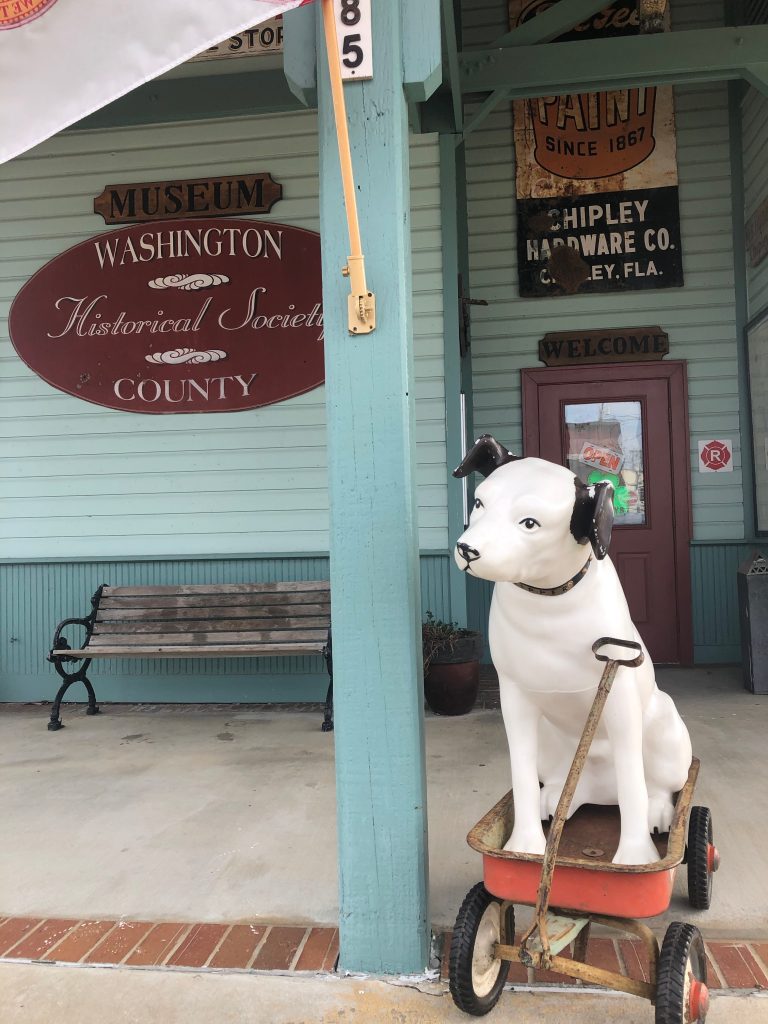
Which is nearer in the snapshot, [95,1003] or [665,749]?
[95,1003]

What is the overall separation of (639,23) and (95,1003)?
23.0ft

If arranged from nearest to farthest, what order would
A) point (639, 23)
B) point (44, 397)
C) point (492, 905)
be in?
point (492, 905) < point (44, 397) < point (639, 23)

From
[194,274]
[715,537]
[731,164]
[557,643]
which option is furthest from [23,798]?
[731,164]

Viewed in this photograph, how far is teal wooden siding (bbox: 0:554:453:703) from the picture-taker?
5.46 m

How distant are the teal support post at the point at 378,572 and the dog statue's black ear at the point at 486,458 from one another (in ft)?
0.59

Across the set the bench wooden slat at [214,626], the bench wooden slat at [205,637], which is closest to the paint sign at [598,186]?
the bench wooden slat at [214,626]

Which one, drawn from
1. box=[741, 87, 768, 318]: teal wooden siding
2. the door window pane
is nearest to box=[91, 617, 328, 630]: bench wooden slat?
the door window pane

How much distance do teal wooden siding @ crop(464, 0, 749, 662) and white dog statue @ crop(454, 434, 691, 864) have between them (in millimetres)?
4118

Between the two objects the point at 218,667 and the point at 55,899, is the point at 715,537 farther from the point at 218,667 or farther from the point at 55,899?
the point at 55,899

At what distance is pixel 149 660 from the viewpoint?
5.59 meters

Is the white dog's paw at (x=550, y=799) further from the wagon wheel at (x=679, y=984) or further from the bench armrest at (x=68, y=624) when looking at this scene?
the bench armrest at (x=68, y=624)

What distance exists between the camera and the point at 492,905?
2.00 meters

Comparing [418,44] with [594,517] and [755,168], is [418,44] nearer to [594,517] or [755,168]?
[594,517]

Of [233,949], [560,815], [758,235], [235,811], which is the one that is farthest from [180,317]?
[560,815]
